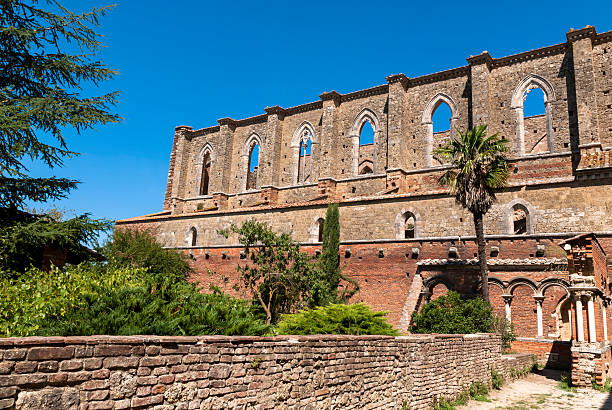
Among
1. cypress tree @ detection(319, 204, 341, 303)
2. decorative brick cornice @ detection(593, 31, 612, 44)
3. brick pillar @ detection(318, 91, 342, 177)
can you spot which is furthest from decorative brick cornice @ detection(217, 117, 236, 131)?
decorative brick cornice @ detection(593, 31, 612, 44)

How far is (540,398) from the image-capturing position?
11750mm

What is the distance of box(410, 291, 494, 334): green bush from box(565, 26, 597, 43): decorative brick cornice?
52.8 feet

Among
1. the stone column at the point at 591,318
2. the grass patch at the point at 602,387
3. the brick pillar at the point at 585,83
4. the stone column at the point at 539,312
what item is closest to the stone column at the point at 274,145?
the brick pillar at the point at 585,83

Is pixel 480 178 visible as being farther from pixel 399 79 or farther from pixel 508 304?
pixel 399 79

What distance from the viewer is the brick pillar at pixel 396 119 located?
2788 centimetres

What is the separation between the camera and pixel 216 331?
658cm

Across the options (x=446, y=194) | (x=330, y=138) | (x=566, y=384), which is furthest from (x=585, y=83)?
(x=566, y=384)

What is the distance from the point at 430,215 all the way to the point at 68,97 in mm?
16388

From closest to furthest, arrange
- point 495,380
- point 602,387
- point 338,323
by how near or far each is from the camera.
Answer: point 338,323 → point 495,380 → point 602,387

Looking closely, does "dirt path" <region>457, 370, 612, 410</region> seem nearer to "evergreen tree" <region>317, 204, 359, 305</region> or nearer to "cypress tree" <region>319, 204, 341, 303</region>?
"evergreen tree" <region>317, 204, 359, 305</region>

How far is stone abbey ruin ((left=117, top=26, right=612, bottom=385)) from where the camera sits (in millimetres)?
16906

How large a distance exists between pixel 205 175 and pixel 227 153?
3.89 m

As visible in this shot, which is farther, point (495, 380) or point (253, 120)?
point (253, 120)

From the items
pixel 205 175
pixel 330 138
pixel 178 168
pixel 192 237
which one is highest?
pixel 330 138
